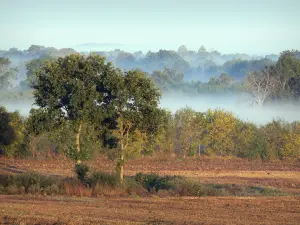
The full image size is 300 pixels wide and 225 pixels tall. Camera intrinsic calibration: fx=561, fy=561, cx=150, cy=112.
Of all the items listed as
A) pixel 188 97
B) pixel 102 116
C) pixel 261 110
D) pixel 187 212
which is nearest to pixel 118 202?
pixel 187 212

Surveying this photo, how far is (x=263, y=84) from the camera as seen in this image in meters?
93.4

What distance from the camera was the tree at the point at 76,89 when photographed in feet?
94.7

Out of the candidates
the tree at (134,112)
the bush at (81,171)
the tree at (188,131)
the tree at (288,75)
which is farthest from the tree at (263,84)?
the bush at (81,171)

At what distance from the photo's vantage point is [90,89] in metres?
29.0

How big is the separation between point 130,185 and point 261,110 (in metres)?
69.0

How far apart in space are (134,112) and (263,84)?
67715mm

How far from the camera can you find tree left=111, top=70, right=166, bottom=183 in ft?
94.1

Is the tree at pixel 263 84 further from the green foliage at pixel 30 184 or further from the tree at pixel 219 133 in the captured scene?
the green foliage at pixel 30 184

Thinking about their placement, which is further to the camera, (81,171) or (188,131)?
(188,131)

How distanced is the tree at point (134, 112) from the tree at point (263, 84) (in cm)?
6340

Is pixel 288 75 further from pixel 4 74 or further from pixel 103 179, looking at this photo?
pixel 4 74

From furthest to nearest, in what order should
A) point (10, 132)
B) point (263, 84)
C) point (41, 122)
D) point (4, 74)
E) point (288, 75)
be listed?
point (4, 74) < point (263, 84) < point (288, 75) < point (10, 132) < point (41, 122)

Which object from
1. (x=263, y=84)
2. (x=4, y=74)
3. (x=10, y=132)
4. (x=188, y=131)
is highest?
(x=4, y=74)

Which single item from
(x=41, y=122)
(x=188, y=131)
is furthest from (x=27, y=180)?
(x=188, y=131)
